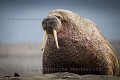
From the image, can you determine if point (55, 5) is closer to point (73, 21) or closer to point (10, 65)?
point (73, 21)

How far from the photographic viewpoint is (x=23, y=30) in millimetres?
3225

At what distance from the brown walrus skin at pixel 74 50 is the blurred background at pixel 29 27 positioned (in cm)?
12

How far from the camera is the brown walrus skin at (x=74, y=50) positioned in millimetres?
3057

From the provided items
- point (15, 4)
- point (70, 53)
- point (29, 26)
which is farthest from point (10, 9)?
point (70, 53)

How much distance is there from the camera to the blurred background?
3.15 metres

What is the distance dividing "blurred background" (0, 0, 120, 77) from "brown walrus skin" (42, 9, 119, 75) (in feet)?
0.40

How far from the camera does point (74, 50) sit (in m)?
3.07

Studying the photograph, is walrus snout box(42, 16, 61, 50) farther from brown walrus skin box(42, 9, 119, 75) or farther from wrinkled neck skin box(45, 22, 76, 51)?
wrinkled neck skin box(45, 22, 76, 51)

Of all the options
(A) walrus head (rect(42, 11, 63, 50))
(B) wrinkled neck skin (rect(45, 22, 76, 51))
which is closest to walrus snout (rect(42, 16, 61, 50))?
(A) walrus head (rect(42, 11, 63, 50))

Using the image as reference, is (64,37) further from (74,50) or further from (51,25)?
Answer: (51,25)

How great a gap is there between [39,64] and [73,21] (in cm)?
63

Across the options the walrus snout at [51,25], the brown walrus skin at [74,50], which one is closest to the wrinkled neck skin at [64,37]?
the brown walrus skin at [74,50]

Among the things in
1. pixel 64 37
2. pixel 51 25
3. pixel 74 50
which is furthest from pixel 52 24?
pixel 74 50

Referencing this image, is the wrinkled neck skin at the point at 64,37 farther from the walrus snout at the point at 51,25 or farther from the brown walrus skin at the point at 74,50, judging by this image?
the walrus snout at the point at 51,25
